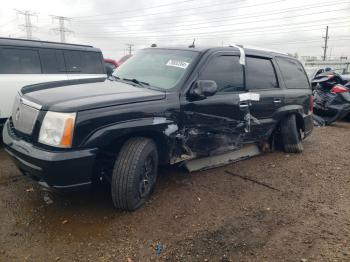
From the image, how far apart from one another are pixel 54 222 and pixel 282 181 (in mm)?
2937

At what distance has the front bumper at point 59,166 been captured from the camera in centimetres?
268

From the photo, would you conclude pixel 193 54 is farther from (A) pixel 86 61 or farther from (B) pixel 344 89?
(B) pixel 344 89

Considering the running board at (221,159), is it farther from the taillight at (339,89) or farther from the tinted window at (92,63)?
the taillight at (339,89)

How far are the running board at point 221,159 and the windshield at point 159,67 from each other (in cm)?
112

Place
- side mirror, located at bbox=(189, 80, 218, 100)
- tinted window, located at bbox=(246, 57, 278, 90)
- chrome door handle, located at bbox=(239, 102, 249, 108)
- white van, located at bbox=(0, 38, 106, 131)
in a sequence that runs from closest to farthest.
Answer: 1. side mirror, located at bbox=(189, 80, 218, 100)
2. chrome door handle, located at bbox=(239, 102, 249, 108)
3. tinted window, located at bbox=(246, 57, 278, 90)
4. white van, located at bbox=(0, 38, 106, 131)

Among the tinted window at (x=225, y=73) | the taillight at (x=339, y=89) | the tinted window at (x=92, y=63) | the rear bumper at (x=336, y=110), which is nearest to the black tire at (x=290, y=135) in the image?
the tinted window at (x=225, y=73)

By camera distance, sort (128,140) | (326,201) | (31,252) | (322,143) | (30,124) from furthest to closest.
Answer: (322,143), (326,201), (128,140), (30,124), (31,252)

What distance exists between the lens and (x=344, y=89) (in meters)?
8.44

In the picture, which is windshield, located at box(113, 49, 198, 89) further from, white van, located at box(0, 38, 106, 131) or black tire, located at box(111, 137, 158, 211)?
white van, located at box(0, 38, 106, 131)

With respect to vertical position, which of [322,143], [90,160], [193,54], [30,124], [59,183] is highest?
[193,54]

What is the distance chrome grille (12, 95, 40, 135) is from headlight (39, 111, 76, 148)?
0.22 meters

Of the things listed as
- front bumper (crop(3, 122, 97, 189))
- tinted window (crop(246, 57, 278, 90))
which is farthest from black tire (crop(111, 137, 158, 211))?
tinted window (crop(246, 57, 278, 90))

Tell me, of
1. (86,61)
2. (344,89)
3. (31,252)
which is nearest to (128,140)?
(31,252)

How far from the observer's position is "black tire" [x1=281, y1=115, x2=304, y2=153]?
5312 millimetres
